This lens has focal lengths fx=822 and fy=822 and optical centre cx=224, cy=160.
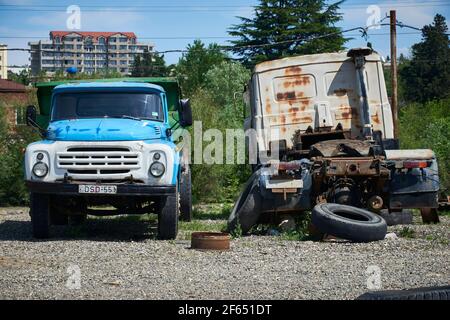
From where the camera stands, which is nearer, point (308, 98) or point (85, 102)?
point (85, 102)

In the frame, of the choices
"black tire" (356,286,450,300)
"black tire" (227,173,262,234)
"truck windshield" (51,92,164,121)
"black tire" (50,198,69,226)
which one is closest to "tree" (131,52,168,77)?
"black tire" (50,198,69,226)

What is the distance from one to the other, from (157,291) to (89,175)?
14.1ft

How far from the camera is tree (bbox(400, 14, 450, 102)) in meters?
66.5

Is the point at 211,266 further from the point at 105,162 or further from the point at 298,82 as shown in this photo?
the point at 298,82

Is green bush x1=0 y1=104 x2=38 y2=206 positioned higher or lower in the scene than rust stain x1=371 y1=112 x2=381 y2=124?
lower

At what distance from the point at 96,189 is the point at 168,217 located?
3.64ft

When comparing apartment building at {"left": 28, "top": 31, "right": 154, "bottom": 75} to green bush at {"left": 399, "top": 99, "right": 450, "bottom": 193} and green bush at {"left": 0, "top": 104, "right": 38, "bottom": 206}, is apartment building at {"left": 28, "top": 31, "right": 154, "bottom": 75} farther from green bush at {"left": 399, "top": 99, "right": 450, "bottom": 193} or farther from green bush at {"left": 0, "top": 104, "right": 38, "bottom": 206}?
green bush at {"left": 399, "top": 99, "right": 450, "bottom": 193}

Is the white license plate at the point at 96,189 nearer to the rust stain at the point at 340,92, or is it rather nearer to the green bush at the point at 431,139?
the rust stain at the point at 340,92

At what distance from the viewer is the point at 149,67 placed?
246 ft

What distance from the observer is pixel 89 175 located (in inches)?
450

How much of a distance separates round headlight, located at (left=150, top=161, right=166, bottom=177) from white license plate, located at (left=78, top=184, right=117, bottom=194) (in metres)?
0.57

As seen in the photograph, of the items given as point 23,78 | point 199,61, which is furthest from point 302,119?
point 23,78
